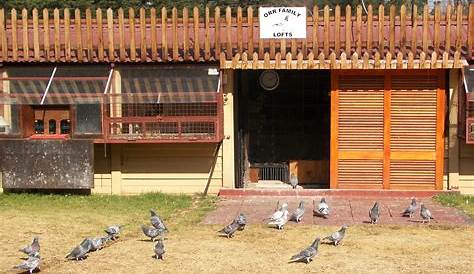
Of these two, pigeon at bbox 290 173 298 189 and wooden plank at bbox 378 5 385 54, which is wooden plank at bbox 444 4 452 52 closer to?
wooden plank at bbox 378 5 385 54

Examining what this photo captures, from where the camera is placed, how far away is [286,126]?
17.9 meters

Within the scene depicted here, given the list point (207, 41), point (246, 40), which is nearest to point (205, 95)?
point (207, 41)

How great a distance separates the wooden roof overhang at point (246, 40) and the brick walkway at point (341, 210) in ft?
9.79

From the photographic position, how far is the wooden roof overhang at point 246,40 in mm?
15859

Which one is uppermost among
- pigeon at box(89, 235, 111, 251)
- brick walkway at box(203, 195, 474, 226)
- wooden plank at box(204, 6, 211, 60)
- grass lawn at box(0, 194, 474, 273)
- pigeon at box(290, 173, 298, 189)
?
wooden plank at box(204, 6, 211, 60)

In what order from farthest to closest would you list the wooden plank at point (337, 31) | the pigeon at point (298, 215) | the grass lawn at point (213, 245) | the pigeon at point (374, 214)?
the wooden plank at point (337, 31), the pigeon at point (298, 215), the pigeon at point (374, 214), the grass lawn at point (213, 245)

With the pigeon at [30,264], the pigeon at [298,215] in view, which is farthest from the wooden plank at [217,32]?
the pigeon at [30,264]

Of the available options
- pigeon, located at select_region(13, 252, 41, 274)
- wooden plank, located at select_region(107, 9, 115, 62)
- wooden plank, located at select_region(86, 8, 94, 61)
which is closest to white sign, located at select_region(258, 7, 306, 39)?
wooden plank, located at select_region(107, 9, 115, 62)

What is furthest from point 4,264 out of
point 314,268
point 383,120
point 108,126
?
point 383,120

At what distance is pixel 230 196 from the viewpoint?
16375mm

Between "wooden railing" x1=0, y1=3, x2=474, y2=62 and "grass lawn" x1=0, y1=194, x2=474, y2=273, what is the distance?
3.78 meters

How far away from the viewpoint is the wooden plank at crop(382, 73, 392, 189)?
1616 centimetres

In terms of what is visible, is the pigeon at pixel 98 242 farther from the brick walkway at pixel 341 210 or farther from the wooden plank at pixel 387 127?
the wooden plank at pixel 387 127

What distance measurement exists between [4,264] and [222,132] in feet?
22.5
